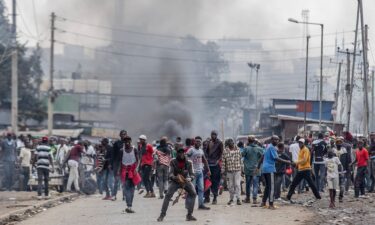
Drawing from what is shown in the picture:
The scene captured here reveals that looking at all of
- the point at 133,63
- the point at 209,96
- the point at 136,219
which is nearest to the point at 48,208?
the point at 136,219

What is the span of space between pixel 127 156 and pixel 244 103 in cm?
8890

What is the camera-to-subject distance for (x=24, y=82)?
64375 millimetres

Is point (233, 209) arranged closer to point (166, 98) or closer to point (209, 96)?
point (166, 98)

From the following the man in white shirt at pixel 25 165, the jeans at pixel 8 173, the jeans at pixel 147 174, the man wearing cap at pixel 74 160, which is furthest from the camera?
the jeans at pixel 8 173

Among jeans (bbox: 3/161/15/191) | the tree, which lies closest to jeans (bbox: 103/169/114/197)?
jeans (bbox: 3/161/15/191)

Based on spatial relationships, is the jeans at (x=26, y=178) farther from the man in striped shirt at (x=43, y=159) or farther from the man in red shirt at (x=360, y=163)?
the man in red shirt at (x=360, y=163)

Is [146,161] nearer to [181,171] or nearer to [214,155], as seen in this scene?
[214,155]

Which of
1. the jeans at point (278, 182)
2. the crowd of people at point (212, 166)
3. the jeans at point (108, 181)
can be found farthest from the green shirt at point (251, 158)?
the jeans at point (108, 181)

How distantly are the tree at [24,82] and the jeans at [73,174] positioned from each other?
31.1 m

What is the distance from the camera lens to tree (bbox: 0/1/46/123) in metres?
59.7

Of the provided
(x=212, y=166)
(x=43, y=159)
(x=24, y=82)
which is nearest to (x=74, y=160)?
(x=43, y=159)

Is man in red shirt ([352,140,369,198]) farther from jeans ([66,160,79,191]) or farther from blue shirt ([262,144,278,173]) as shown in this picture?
jeans ([66,160,79,191])

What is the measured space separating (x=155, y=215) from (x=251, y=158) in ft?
14.5

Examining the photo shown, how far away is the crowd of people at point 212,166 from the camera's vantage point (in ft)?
61.4
